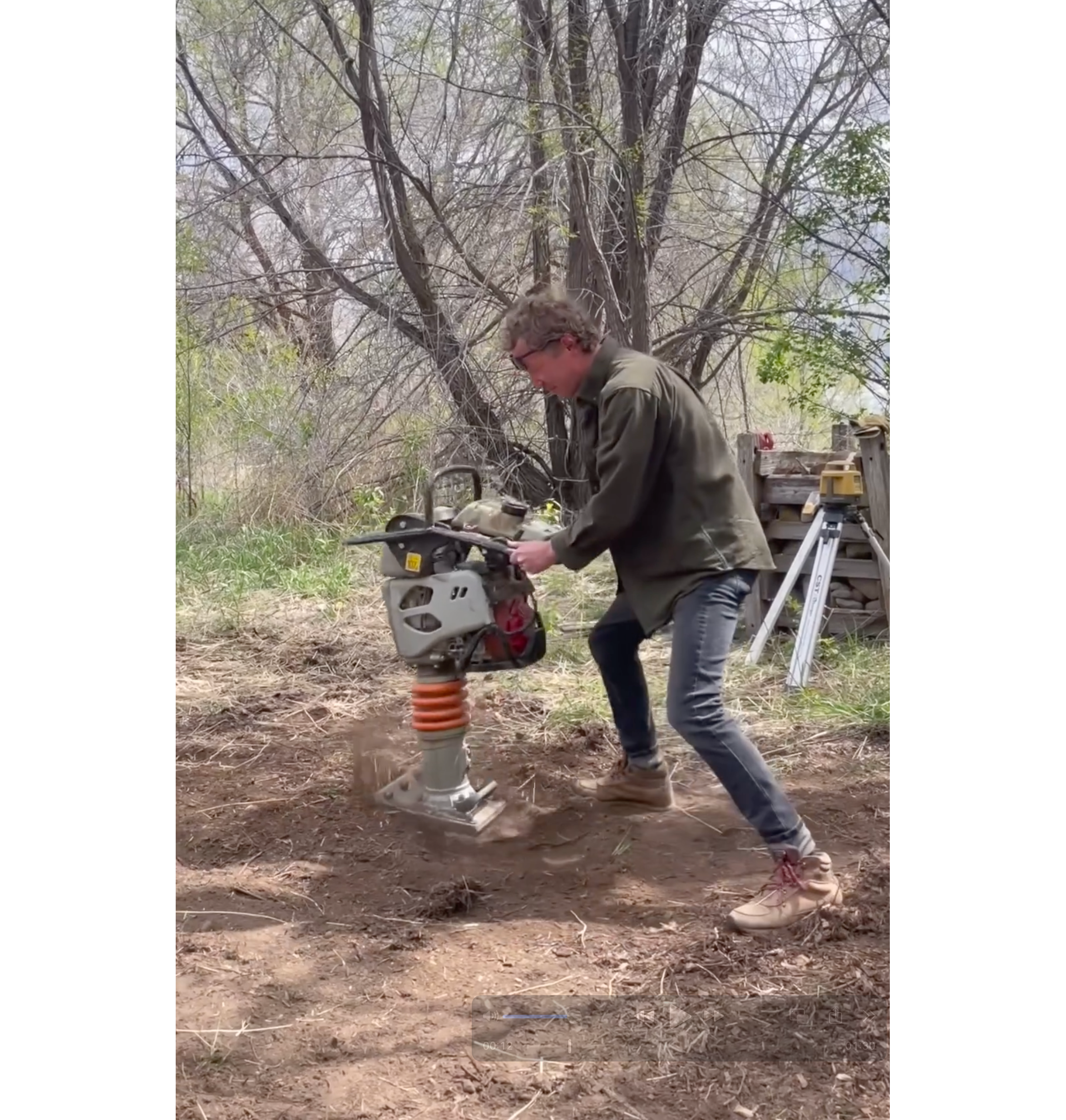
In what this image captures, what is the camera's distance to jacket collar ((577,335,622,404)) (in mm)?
3453

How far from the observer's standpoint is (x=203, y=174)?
832 cm

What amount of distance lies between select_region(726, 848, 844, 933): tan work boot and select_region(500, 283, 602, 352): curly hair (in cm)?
177

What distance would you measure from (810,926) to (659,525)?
4.26ft

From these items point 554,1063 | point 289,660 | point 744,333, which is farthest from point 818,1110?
point 744,333

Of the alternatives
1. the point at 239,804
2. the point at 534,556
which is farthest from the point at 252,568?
the point at 534,556

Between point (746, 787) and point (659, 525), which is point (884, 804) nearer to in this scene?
point (746, 787)

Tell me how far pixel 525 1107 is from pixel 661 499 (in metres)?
1.81

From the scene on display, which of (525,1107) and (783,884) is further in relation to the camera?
(783,884)

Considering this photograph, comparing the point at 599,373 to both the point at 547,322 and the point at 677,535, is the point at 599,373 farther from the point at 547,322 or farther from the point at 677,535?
the point at 677,535

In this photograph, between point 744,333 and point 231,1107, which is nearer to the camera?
point 231,1107

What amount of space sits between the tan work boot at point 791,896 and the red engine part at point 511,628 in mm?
1220

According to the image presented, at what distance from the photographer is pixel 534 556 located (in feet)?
11.3

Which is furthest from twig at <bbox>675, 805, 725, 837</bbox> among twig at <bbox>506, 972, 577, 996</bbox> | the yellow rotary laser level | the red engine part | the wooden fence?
the yellow rotary laser level
